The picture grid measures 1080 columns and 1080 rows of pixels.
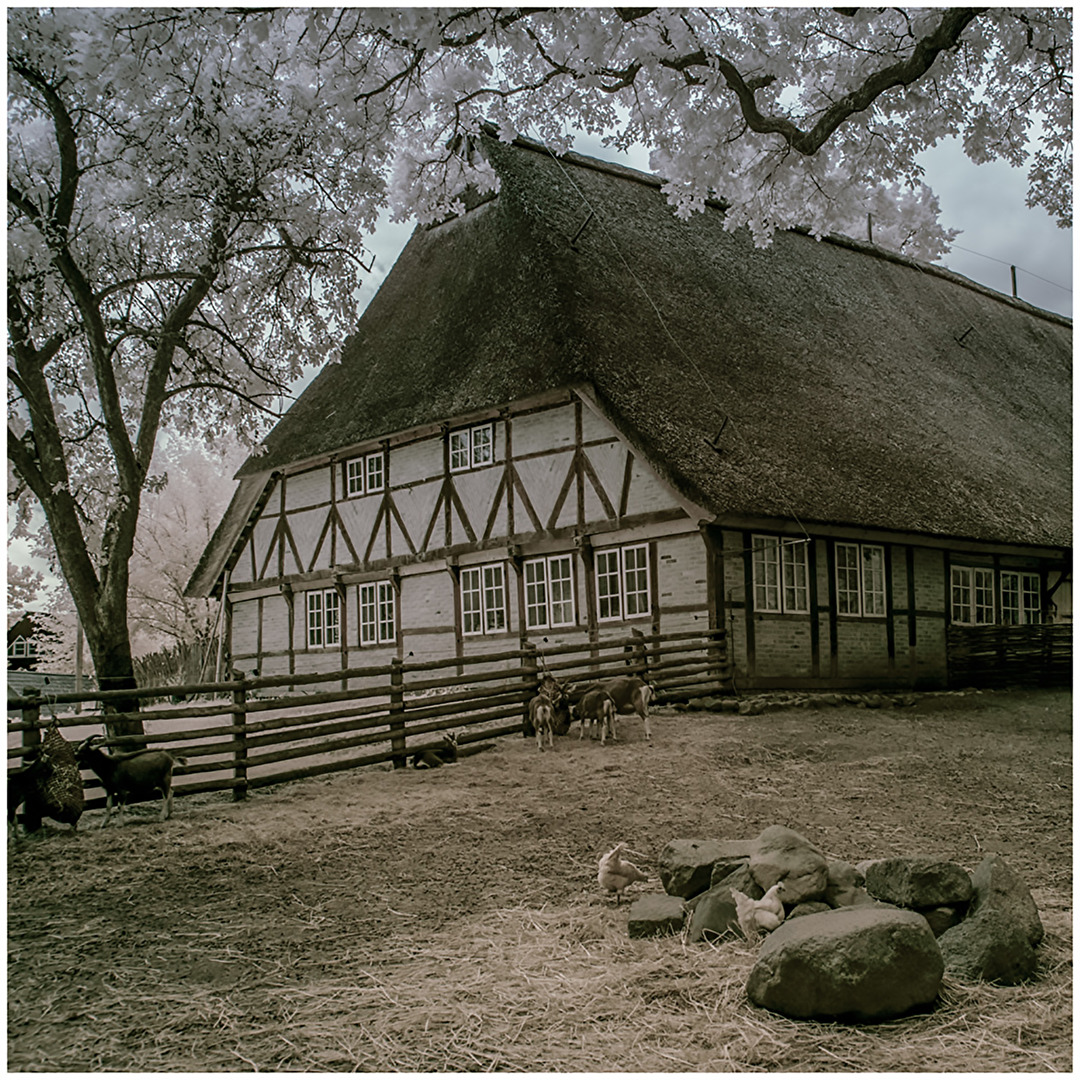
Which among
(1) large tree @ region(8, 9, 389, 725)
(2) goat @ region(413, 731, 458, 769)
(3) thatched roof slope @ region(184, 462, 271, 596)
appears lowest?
(2) goat @ region(413, 731, 458, 769)

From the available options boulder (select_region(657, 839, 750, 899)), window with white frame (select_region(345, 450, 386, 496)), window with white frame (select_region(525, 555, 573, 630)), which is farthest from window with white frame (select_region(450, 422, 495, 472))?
boulder (select_region(657, 839, 750, 899))

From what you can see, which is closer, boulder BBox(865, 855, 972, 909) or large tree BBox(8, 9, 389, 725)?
boulder BBox(865, 855, 972, 909)

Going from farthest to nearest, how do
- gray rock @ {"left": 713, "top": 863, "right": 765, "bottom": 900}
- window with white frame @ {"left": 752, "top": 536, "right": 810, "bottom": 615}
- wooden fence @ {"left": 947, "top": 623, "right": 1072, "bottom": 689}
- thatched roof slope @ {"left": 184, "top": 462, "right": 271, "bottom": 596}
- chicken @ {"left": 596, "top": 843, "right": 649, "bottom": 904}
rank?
thatched roof slope @ {"left": 184, "top": 462, "right": 271, "bottom": 596}
wooden fence @ {"left": 947, "top": 623, "right": 1072, "bottom": 689}
window with white frame @ {"left": 752, "top": 536, "right": 810, "bottom": 615}
chicken @ {"left": 596, "top": 843, "right": 649, "bottom": 904}
gray rock @ {"left": 713, "top": 863, "right": 765, "bottom": 900}

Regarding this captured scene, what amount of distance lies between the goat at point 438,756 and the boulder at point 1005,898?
629 centimetres

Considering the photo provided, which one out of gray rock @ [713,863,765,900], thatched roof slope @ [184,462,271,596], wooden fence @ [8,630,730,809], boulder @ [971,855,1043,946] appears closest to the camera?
boulder @ [971,855,1043,946]

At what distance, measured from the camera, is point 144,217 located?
9.79 meters

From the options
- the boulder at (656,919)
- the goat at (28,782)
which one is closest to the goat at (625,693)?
the goat at (28,782)

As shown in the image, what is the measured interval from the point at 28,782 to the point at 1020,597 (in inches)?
725

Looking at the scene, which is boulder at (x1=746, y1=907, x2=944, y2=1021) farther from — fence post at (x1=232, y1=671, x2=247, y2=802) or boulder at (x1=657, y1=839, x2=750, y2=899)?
fence post at (x1=232, y1=671, x2=247, y2=802)

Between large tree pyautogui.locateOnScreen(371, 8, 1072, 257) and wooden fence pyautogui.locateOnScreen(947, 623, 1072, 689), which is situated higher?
large tree pyautogui.locateOnScreen(371, 8, 1072, 257)

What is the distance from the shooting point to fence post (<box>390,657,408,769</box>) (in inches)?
→ 403

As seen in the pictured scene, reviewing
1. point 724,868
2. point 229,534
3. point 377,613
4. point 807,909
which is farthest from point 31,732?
point 229,534

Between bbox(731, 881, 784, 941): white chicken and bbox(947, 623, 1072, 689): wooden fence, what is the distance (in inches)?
590

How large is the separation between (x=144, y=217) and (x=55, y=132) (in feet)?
3.81
